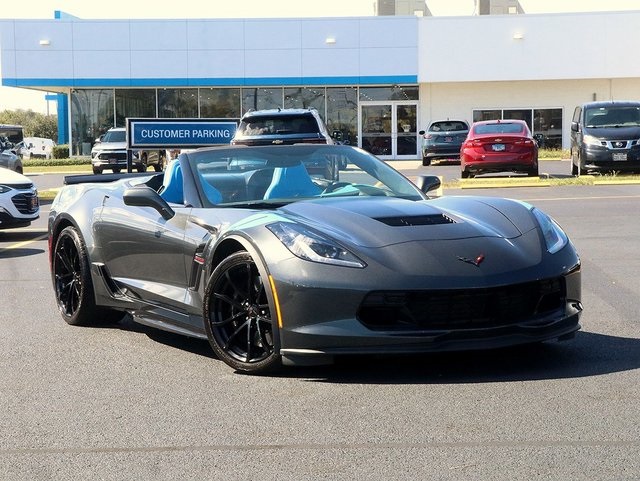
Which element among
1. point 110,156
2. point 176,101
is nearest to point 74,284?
point 110,156

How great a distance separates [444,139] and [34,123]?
235 ft


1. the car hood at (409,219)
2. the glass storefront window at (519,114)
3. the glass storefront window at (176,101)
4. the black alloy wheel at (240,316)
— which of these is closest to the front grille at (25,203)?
the car hood at (409,219)

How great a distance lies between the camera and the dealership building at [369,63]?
42.5 m

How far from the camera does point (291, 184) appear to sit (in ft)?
21.8

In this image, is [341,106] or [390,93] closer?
[390,93]

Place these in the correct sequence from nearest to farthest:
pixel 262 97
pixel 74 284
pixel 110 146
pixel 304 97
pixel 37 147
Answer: pixel 74 284, pixel 110 146, pixel 304 97, pixel 262 97, pixel 37 147

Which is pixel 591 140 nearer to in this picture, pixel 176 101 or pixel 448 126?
pixel 448 126

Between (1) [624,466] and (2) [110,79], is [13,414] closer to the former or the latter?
(1) [624,466]

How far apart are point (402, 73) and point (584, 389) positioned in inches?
1505

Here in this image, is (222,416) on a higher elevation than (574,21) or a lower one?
lower

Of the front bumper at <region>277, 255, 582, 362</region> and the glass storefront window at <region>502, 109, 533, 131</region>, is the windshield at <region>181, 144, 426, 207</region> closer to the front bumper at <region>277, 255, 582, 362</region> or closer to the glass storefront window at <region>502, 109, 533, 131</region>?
the front bumper at <region>277, 255, 582, 362</region>

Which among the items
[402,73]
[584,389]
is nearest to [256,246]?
[584,389]

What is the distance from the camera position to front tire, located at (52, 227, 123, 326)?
736cm

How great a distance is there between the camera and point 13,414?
5.04 meters
